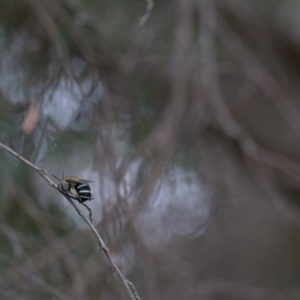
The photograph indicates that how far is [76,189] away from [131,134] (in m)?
1.14

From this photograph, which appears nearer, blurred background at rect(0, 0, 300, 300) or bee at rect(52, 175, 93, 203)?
bee at rect(52, 175, 93, 203)

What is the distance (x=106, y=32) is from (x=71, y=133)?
426mm

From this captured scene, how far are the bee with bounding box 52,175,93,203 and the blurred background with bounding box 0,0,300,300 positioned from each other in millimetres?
735

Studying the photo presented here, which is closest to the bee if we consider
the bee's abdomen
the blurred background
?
the bee's abdomen

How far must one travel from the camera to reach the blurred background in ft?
6.44

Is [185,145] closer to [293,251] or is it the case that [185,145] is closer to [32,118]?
[32,118]

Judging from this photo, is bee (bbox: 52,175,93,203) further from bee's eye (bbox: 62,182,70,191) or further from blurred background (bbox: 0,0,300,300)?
blurred background (bbox: 0,0,300,300)

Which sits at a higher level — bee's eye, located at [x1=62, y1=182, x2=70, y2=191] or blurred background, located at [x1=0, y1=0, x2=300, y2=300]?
blurred background, located at [x1=0, y1=0, x2=300, y2=300]

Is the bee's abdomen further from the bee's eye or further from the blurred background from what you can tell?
the blurred background

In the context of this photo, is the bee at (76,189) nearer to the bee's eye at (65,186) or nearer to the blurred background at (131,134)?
the bee's eye at (65,186)

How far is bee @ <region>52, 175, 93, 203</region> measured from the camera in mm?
1035

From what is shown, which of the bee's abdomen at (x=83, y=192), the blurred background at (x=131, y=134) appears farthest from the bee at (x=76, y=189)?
the blurred background at (x=131, y=134)

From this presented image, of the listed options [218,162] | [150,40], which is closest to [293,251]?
[218,162]

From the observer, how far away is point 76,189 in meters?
1.05
